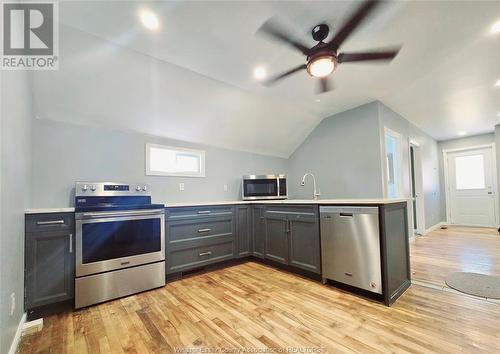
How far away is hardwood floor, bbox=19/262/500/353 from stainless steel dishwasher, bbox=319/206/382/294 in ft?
0.60

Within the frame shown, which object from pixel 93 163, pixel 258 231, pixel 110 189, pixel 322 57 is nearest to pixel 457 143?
pixel 258 231

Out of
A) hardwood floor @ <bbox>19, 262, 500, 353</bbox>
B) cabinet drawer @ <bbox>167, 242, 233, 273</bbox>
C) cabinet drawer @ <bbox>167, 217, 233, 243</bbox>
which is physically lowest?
hardwood floor @ <bbox>19, 262, 500, 353</bbox>

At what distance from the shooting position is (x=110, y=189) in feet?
8.71

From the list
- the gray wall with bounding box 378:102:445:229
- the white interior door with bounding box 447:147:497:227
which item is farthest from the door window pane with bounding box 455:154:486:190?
the gray wall with bounding box 378:102:445:229

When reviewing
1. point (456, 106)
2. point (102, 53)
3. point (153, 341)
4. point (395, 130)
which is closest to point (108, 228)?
point (153, 341)

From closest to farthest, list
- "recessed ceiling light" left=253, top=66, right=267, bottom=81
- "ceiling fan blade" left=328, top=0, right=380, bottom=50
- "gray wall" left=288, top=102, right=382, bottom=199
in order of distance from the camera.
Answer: "ceiling fan blade" left=328, top=0, right=380, bottom=50
"recessed ceiling light" left=253, top=66, right=267, bottom=81
"gray wall" left=288, top=102, right=382, bottom=199

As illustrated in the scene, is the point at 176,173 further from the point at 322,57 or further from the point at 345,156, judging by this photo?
the point at 345,156

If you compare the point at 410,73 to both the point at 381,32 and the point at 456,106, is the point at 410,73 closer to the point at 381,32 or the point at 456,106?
the point at 381,32

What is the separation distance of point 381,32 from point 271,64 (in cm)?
112

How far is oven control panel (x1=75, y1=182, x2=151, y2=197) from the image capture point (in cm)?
249

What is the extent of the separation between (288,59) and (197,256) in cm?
267

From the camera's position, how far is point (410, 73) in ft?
9.39

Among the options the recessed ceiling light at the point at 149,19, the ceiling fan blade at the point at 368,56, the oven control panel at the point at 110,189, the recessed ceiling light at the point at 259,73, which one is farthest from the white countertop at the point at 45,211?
the ceiling fan blade at the point at 368,56

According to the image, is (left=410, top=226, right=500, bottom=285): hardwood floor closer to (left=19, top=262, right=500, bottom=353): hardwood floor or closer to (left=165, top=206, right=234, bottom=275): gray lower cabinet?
(left=19, top=262, right=500, bottom=353): hardwood floor
